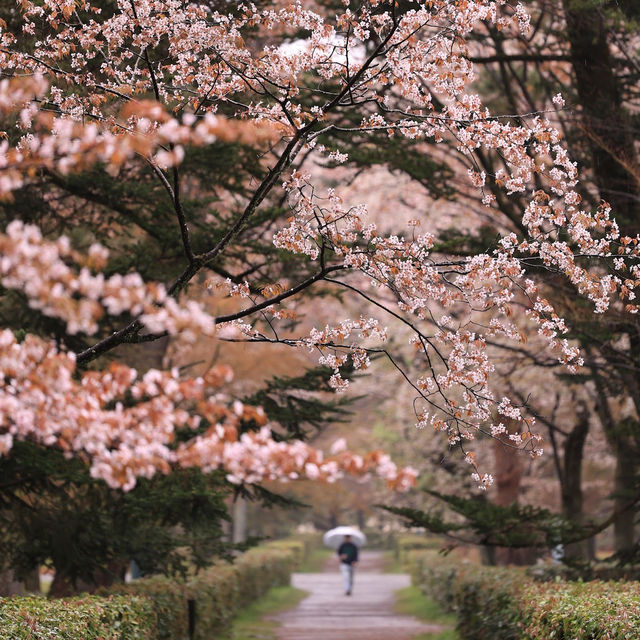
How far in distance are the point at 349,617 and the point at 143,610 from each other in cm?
977

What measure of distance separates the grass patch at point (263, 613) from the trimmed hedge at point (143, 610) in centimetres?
22

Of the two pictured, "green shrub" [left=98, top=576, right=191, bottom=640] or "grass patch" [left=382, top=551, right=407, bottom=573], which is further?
"grass patch" [left=382, top=551, right=407, bottom=573]

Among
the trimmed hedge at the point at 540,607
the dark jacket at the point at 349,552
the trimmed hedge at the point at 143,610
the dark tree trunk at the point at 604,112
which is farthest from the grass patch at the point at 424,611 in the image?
the dark tree trunk at the point at 604,112

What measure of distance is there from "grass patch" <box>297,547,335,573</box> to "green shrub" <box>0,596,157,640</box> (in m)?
30.2

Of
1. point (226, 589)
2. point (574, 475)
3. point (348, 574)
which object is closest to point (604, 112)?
point (574, 475)

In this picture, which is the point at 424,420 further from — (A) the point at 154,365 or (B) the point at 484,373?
(A) the point at 154,365

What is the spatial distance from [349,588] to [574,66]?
52.1 feet

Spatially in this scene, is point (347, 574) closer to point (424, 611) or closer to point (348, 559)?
point (348, 559)

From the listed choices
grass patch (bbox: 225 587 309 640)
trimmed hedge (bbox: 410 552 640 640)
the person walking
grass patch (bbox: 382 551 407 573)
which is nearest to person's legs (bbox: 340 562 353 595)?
the person walking

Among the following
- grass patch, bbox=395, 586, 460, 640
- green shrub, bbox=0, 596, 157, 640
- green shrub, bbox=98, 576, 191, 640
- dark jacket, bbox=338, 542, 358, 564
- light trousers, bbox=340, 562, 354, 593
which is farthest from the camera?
light trousers, bbox=340, 562, 354, 593

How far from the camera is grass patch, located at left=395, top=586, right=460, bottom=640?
532 inches

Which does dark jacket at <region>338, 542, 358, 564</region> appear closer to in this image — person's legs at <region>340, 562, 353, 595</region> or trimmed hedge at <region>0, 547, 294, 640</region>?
person's legs at <region>340, 562, 353, 595</region>

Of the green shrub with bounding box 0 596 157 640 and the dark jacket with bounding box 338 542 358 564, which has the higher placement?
the green shrub with bounding box 0 596 157 640

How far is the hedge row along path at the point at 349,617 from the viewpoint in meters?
14.1
